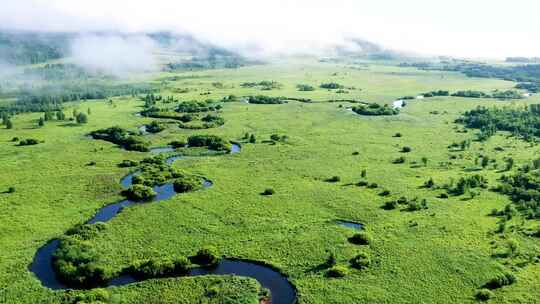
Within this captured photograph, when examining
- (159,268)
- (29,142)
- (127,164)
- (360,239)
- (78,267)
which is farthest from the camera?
(29,142)

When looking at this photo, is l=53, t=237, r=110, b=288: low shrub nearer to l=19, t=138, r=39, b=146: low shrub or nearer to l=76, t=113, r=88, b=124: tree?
l=19, t=138, r=39, b=146: low shrub

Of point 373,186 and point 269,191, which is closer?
point 269,191

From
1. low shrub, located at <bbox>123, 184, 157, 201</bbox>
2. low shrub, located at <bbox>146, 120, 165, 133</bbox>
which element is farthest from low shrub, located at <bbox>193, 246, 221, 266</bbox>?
low shrub, located at <bbox>146, 120, 165, 133</bbox>

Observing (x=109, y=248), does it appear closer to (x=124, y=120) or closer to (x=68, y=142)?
(x=68, y=142)

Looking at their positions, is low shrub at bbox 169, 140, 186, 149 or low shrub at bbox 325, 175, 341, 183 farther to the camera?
low shrub at bbox 169, 140, 186, 149

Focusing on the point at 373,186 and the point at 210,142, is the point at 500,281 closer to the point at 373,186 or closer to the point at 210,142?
the point at 373,186

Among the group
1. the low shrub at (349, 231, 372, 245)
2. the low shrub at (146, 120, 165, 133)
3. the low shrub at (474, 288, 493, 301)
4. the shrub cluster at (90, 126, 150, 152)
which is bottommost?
the low shrub at (474, 288, 493, 301)

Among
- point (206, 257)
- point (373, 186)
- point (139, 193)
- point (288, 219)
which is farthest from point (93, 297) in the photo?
point (373, 186)
